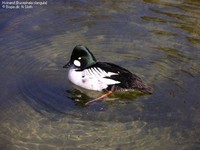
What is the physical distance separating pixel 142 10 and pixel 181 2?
1354 millimetres

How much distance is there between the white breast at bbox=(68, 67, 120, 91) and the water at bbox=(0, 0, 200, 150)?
234 mm

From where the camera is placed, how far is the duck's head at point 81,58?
798cm

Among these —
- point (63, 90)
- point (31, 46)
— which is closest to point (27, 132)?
point (63, 90)

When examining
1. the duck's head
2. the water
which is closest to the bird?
the duck's head

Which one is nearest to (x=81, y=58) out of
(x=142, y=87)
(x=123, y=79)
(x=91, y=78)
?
(x=91, y=78)

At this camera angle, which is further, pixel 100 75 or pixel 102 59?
pixel 102 59

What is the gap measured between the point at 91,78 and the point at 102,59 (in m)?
1.22

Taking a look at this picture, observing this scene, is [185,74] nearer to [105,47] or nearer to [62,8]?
[105,47]

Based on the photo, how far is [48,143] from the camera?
252 inches

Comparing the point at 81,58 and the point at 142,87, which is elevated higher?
the point at 81,58

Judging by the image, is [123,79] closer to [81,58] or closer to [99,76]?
[99,76]

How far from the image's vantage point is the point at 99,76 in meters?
7.69

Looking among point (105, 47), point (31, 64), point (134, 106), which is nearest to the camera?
point (134, 106)

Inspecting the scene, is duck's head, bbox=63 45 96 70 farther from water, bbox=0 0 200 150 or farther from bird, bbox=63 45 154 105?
water, bbox=0 0 200 150
